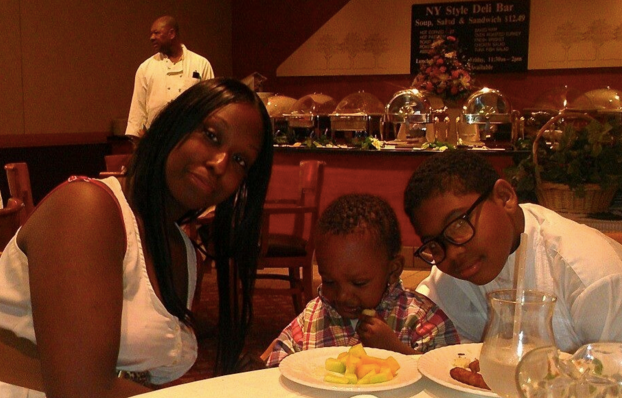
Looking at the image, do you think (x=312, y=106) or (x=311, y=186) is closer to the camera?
(x=311, y=186)

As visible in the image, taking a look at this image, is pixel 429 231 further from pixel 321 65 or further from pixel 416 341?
pixel 321 65

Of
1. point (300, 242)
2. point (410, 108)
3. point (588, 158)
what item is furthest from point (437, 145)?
point (588, 158)

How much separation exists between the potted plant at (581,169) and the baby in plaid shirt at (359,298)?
153cm

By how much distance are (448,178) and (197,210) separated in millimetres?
597

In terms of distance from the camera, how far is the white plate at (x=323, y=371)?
1234 millimetres

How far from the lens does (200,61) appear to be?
704 centimetres

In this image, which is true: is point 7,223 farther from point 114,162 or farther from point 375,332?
point 114,162

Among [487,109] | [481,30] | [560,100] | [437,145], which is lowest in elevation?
[437,145]

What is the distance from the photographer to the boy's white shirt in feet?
5.39

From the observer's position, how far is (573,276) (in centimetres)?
171

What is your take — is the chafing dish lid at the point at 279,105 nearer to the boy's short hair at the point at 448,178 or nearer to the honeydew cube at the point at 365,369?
the boy's short hair at the point at 448,178

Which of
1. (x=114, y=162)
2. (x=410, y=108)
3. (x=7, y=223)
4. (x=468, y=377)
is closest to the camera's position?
(x=468, y=377)

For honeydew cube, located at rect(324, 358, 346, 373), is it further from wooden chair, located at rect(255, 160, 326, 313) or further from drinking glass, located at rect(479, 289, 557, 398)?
wooden chair, located at rect(255, 160, 326, 313)

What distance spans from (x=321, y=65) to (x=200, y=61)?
3.03 meters
